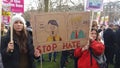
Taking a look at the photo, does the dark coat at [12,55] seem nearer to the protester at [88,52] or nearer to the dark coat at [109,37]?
the protester at [88,52]

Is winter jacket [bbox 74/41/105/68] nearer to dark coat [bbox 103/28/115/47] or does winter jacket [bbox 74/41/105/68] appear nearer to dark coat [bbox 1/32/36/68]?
dark coat [bbox 1/32/36/68]

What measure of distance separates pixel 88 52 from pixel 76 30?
0.39 m

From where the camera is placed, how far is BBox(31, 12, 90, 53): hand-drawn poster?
15.6 feet

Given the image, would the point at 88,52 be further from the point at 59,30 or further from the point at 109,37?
the point at 109,37

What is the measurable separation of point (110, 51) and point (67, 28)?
6324 millimetres

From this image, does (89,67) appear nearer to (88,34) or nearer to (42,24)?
(88,34)

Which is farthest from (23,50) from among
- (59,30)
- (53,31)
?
(59,30)

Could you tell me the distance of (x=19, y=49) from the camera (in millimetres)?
4613

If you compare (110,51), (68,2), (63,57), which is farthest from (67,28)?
(68,2)

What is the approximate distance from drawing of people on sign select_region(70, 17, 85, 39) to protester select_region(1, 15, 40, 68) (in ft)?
2.53

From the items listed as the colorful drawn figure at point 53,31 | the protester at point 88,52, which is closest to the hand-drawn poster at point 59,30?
the colorful drawn figure at point 53,31

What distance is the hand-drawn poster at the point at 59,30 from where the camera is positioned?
4.76 metres

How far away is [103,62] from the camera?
5.26m

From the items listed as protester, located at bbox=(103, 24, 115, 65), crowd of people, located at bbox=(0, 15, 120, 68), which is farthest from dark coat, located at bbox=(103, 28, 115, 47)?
crowd of people, located at bbox=(0, 15, 120, 68)
